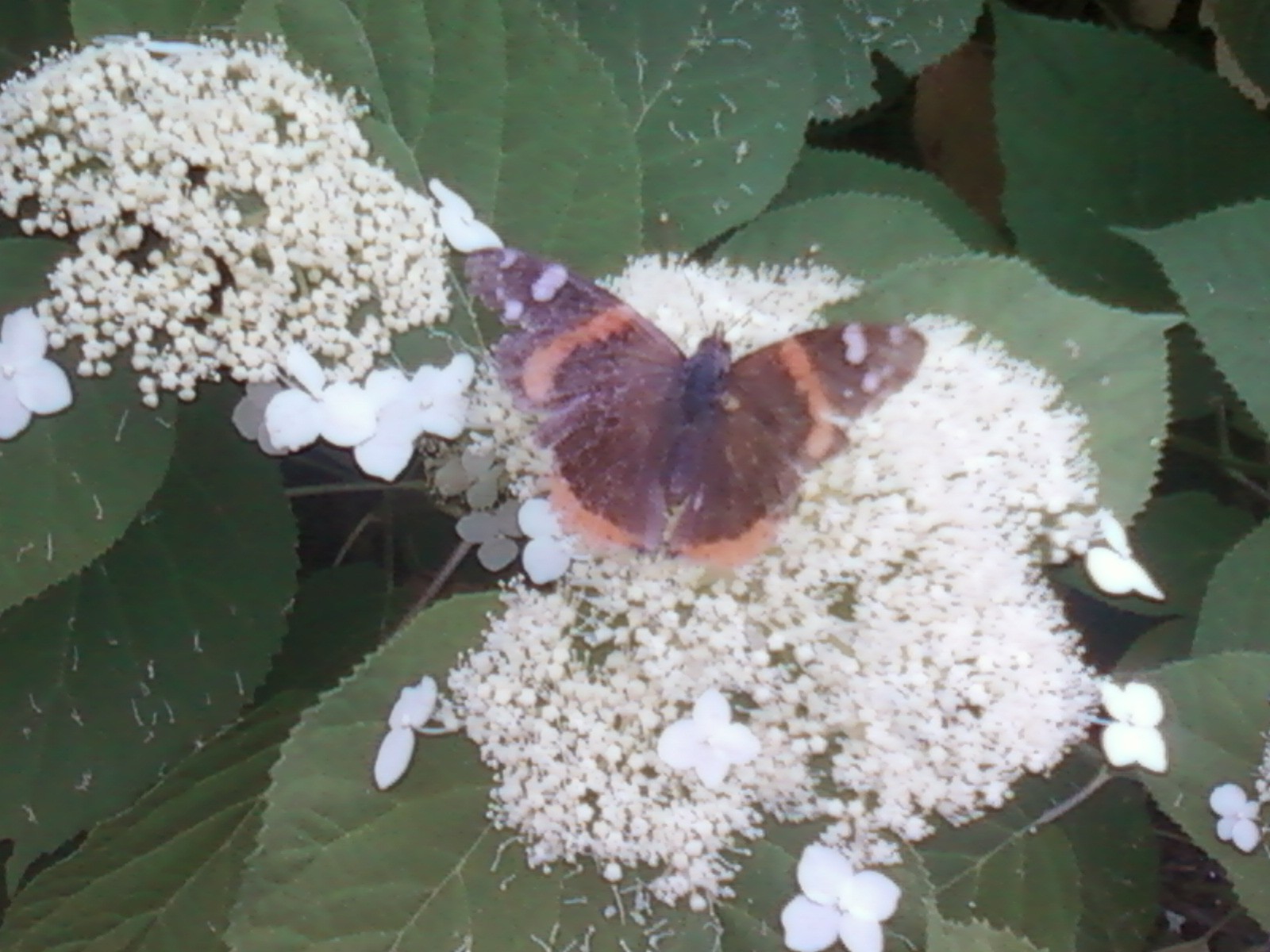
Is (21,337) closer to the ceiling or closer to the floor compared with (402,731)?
closer to the ceiling

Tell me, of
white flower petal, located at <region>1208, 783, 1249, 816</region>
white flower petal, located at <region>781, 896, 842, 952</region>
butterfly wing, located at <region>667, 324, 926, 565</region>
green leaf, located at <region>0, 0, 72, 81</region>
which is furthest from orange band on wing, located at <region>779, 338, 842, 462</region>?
green leaf, located at <region>0, 0, 72, 81</region>

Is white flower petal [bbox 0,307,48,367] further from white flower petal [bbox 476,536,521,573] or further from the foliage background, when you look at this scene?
white flower petal [bbox 476,536,521,573]

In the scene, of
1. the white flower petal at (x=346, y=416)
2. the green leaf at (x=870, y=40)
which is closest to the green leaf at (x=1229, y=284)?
the green leaf at (x=870, y=40)

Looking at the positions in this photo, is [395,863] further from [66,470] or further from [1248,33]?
[1248,33]

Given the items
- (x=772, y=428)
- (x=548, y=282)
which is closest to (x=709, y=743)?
(x=772, y=428)

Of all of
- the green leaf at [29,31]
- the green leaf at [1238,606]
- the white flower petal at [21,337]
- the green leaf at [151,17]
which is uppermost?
the green leaf at [29,31]

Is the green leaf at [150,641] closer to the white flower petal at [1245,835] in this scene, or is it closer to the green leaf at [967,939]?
the green leaf at [967,939]

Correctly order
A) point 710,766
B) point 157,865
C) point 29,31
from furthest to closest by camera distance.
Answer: point 29,31, point 157,865, point 710,766
